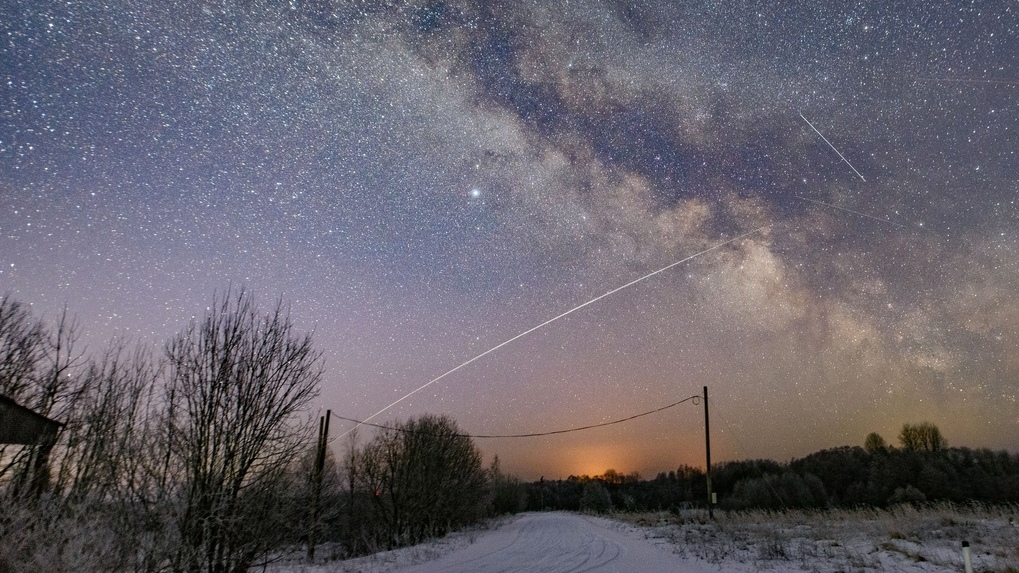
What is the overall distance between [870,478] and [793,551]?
70.7 m

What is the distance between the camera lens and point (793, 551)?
43.1 ft

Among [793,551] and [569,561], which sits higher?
[793,551]

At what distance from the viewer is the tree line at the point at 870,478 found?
57125mm

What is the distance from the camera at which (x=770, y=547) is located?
13422mm

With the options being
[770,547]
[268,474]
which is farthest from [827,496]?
[268,474]

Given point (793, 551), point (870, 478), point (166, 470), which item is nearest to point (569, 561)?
point (793, 551)

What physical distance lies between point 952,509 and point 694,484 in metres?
91.9

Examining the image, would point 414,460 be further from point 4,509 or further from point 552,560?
point 4,509

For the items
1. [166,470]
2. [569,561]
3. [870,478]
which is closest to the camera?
[166,470]

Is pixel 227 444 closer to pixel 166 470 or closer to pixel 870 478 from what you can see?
pixel 166 470

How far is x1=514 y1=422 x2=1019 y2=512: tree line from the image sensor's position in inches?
2249

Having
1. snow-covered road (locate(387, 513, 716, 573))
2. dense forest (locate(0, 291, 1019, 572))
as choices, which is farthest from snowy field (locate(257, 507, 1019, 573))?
dense forest (locate(0, 291, 1019, 572))

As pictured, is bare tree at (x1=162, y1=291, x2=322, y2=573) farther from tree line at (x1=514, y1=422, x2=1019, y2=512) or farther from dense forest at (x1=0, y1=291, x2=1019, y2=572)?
tree line at (x1=514, y1=422, x2=1019, y2=512)

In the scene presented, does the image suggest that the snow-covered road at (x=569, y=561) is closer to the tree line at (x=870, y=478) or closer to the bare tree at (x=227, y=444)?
the bare tree at (x=227, y=444)
